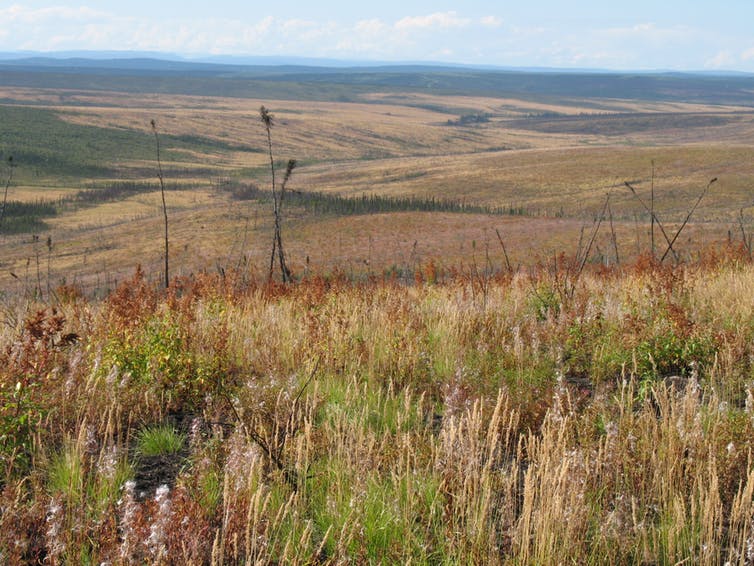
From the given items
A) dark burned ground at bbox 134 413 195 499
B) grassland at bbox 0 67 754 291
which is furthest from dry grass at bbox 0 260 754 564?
grassland at bbox 0 67 754 291

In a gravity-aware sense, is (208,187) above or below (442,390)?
below

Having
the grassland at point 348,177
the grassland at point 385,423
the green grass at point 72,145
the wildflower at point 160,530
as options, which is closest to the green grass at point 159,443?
the grassland at point 385,423

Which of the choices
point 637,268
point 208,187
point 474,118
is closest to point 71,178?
point 208,187

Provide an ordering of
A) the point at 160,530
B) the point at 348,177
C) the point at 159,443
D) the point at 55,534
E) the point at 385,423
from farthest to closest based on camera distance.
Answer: the point at 348,177 → the point at 159,443 → the point at 385,423 → the point at 55,534 → the point at 160,530

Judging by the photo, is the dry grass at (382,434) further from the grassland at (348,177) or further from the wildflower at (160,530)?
the grassland at (348,177)

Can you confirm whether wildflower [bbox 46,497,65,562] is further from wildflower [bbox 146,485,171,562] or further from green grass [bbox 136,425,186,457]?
green grass [bbox 136,425,186,457]

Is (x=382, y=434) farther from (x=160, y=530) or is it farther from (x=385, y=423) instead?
(x=160, y=530)

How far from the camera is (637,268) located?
27.4 feet

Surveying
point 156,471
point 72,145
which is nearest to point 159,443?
point 156,471

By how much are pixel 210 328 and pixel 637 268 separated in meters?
4.95

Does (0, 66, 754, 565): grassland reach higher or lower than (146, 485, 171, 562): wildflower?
lower

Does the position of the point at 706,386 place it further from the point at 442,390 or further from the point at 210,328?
the point at 210,328

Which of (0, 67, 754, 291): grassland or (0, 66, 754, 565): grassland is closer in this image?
(0, 66, 754, 565): grassland

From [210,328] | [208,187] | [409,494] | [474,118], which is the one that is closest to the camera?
[409,494]
